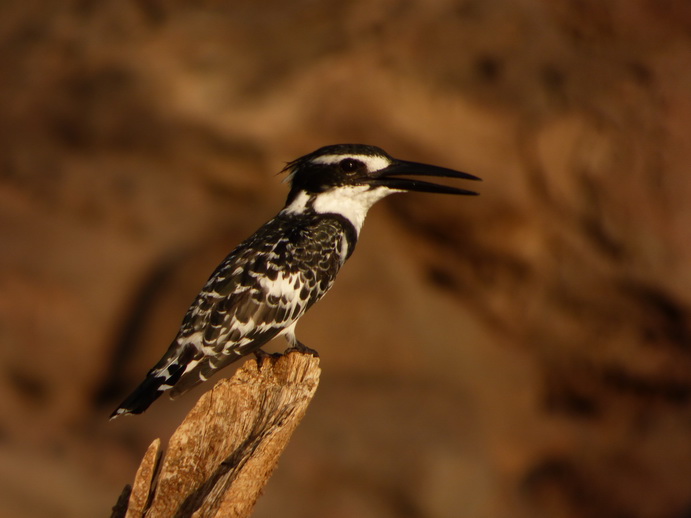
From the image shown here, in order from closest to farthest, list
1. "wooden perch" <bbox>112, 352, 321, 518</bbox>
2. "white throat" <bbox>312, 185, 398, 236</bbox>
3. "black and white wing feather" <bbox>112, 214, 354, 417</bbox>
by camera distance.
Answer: "wooden perch" <bbox>112, 352, 321, 518</bbox>, "black and white wing feather" <bbox>112, 214, 354, 417</bbox>, "white throat" <bbox>312, 185, 398, 236</bbox>

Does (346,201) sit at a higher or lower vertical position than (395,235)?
lower

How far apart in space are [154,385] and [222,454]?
72 centimetres

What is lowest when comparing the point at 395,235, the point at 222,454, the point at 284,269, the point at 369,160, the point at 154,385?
the point at 222,454

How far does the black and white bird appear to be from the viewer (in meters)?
4.38

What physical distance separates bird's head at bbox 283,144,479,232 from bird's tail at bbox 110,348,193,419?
4.01ft

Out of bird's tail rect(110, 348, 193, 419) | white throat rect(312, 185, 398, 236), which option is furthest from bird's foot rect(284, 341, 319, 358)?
white throat rect(312, 185, 398, 236)

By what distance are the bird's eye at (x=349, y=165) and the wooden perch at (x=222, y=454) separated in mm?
1466

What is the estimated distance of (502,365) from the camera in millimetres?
10039

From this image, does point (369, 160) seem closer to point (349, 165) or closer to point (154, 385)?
point (349, 165)

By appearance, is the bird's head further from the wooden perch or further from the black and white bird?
the wooden perch

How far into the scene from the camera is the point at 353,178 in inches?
197

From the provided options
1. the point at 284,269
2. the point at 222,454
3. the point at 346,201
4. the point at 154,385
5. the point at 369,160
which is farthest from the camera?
the point at 346,201

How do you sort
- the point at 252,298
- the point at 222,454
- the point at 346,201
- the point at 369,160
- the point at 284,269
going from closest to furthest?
the point at 222,454 → the point at 252,298 → the point at 284,269 → the point at 369,160 → the point at 346,201

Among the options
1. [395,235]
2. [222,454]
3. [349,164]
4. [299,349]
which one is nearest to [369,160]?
[349,164]
